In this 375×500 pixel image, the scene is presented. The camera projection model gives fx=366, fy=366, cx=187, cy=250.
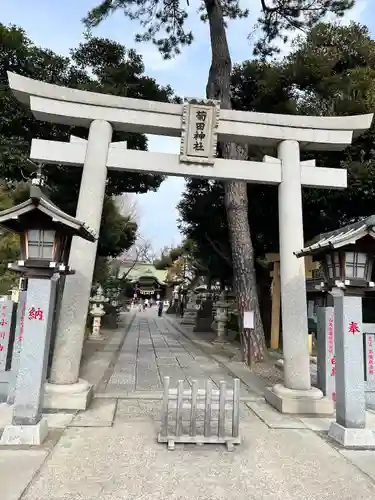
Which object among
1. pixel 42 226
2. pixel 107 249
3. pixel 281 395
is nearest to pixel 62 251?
pixel 42 226

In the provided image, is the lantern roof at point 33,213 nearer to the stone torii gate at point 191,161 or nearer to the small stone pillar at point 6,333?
the stone torii gate at point 191,161

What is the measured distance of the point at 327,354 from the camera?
22.1ft

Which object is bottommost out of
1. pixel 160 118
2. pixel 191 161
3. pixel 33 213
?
pixel 33 213

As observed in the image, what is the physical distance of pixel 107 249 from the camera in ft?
62.6

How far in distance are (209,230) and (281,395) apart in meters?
11.3

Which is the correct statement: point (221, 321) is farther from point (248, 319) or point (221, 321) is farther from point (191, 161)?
point (191, 161)

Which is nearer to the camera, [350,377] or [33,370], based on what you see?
[33,370]

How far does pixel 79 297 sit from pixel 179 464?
3.17 m

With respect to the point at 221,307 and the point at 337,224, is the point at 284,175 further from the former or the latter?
the point at 221,307

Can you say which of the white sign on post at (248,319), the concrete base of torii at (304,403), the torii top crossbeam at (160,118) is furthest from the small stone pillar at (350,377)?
the white sign on post at (248,319)

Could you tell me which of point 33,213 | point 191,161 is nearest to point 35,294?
point 33,213

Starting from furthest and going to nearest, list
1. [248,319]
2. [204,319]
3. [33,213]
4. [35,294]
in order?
[204,319] < [248,319] < [33,213] < [35,294]

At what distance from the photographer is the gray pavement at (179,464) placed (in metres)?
3.33

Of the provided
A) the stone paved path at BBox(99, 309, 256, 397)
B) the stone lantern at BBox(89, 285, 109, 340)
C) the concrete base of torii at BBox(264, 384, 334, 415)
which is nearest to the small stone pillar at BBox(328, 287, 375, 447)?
the concrete base of torii at BBox(264, 384, 334, 415)
